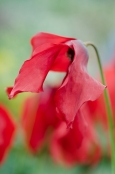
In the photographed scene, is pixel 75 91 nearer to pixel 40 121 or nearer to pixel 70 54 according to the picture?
pixel 70 54

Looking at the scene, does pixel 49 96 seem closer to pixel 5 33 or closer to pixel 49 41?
pixel 49 41

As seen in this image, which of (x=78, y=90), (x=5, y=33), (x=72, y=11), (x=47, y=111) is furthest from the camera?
(x=72, y=11)

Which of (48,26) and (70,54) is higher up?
(70,54)

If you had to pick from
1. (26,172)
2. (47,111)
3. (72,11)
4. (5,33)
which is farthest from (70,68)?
(72,11)

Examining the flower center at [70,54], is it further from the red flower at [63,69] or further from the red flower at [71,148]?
the red flower at [71,148]

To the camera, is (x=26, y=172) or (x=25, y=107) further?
(x=26, y=172)

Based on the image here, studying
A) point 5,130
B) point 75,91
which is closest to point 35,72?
point 75,91

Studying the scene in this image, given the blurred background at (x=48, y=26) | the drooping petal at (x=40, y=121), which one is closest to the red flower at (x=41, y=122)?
the drooping petal at (x=40, y=121)
